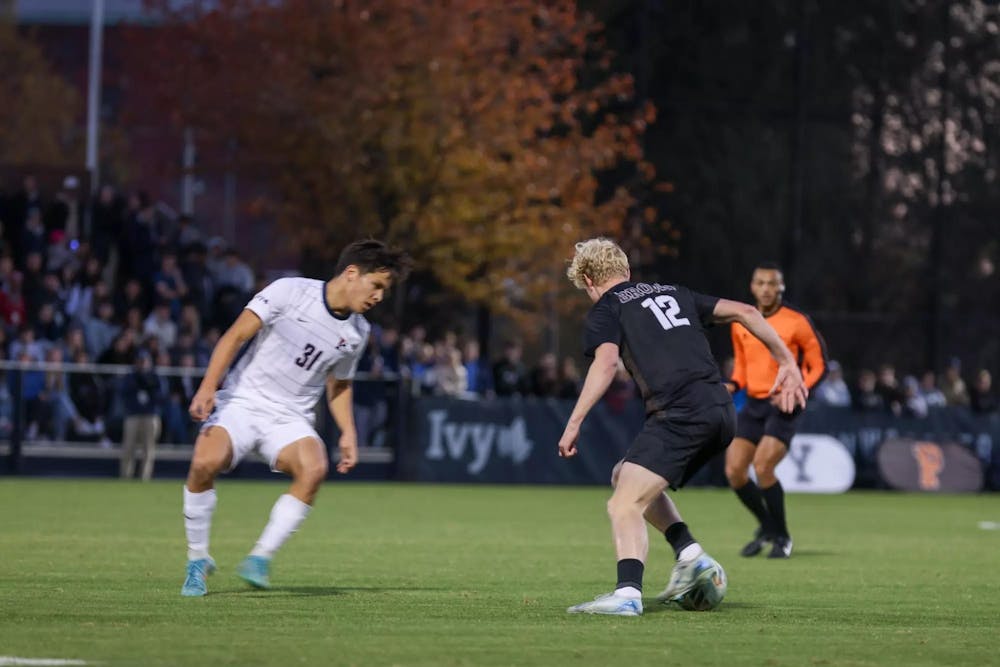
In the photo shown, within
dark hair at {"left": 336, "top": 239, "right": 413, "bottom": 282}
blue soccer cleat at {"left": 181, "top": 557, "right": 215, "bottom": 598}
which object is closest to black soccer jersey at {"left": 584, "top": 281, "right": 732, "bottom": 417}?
dark hair at {"left": 336, "top": 239, "right": 413, "bottom": 282}

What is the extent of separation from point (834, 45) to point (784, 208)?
134 inches

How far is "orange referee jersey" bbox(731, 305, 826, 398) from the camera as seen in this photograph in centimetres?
1598

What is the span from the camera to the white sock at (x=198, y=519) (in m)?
10.8

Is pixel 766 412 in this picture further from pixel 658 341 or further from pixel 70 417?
pixel 70 417

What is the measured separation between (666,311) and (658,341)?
0.17 metres

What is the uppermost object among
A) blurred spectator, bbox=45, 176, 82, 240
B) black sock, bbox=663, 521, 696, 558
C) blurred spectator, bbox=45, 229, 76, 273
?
blurred spectator, bbox=45, 176, 82, 240

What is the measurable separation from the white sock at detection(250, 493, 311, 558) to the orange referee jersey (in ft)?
19.2

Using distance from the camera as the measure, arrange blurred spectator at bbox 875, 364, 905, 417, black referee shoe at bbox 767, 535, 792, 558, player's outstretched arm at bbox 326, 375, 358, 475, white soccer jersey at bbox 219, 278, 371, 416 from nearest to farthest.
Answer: white soccer jersey at bbox 219, 278, 371, 416 < player's outstretched arm at bbox 326, 375, 358, 475 < black referee shoe at bbox 767, 535, 792, 558 < blurred spectator at bbox 875, 364, 905, 417

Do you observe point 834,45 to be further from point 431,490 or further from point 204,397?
point 204,397

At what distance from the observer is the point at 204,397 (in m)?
10.4

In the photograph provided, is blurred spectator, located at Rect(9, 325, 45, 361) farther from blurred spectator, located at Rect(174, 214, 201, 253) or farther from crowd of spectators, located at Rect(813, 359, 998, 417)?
crowd of spectators, located at Rect(813, 359, 998, 417)

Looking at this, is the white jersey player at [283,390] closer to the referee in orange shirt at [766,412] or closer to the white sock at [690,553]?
the white sock at [690,553]

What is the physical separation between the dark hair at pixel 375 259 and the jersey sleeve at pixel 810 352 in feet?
19.1

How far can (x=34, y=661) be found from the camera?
7.79 metres
